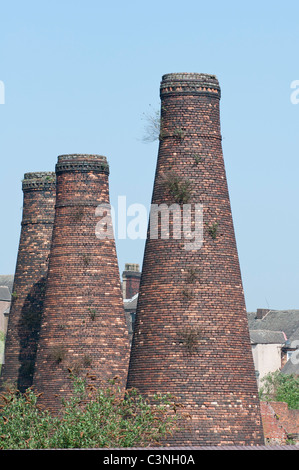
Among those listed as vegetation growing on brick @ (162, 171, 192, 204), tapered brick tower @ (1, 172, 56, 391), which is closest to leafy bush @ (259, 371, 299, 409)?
tapered brick tower @ (1, 172, 56, 391)

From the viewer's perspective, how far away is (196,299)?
26953mm

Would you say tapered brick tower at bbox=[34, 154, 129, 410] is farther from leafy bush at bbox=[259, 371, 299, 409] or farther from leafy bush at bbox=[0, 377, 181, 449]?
leafy bush at bbox=[259, 371, 299, 409]

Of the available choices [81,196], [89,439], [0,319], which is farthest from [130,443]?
[0,319]

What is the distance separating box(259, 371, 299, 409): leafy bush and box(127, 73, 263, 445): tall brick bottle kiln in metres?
34.8

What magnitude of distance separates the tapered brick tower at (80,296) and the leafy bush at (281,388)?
1128 inches

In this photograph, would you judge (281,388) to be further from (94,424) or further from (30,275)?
(94,424)

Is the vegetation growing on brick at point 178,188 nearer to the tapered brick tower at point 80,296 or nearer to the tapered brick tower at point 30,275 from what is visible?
the tapered brick tower at point 80,296

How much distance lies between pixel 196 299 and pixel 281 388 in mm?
41881

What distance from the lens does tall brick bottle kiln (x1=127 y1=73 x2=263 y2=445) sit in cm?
2642

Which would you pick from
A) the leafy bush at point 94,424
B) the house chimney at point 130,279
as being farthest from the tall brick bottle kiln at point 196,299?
the house chimney at point 130,279

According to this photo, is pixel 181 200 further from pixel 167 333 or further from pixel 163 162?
pixel 167 333

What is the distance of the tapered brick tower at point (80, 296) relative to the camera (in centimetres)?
3347

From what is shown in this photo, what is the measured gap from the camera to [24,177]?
135 feet
